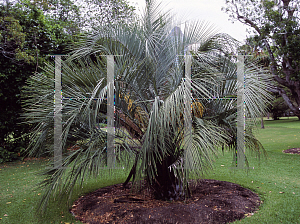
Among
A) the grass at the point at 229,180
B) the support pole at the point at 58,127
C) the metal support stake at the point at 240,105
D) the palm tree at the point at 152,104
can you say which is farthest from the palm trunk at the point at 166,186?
the support pole at the point at 58,127

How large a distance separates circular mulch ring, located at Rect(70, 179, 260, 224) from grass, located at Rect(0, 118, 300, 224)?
0.21 meters

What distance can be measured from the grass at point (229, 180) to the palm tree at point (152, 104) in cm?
46

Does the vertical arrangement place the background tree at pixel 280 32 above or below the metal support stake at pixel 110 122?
above

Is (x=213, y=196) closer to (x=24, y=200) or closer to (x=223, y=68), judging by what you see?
(x=223, y=68)

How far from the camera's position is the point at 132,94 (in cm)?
394

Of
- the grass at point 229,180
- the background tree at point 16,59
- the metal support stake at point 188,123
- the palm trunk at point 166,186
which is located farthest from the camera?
the background tree at point 16,59

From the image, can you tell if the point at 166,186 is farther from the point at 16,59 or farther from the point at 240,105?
the point at 16,59

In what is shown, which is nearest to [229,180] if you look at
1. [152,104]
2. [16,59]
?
[152,104]

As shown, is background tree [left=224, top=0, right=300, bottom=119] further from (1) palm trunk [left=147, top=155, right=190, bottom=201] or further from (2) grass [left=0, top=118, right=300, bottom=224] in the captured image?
(1) palm trunk [left=147, top=155, right=190, bottom=201]

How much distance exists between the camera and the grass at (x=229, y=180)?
12.4 ft

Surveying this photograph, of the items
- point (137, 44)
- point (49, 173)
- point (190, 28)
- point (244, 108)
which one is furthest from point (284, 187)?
point (49, 173)

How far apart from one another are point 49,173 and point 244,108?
10.2 feet

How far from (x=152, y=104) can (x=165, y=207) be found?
5.21 ft

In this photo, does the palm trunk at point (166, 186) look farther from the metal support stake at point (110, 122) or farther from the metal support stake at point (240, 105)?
the metal support stake at point (240, 105)
